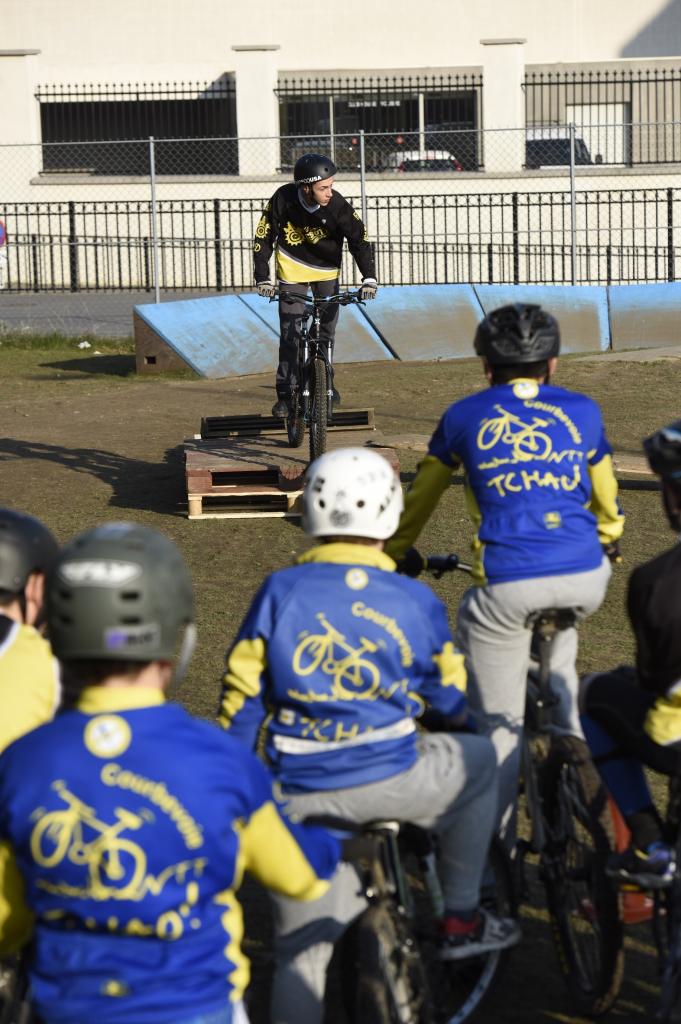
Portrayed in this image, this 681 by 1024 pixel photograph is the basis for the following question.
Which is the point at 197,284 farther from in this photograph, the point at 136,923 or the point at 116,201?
the point at 136,923

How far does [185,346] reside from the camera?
18.0 meters

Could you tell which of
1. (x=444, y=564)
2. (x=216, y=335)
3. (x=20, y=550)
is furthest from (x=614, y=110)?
(x=20, y=550)

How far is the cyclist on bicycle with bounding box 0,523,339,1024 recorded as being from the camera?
277 cm

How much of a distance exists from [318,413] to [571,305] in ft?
30.6

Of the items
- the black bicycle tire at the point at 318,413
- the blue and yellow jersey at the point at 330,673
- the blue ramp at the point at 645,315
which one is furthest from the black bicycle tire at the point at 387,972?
the blue ramp at the point at 645,315

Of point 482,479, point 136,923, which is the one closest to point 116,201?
point 482,479

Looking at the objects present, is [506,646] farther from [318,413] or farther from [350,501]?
[318,413]

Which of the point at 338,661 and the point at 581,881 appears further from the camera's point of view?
the point at 581,881

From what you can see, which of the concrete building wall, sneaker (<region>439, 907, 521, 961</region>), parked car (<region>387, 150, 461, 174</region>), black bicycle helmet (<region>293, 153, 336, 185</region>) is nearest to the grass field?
sneaker (<region>439, 907, 521, 961</region>)

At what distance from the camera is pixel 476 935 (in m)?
4.13

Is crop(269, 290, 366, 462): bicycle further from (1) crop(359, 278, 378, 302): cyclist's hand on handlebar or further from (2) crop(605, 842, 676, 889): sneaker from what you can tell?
(2) crop(605, 842, 676, 889): sneaker

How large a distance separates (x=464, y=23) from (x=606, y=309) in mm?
18820

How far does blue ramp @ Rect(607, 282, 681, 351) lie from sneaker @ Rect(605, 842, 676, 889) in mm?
15364

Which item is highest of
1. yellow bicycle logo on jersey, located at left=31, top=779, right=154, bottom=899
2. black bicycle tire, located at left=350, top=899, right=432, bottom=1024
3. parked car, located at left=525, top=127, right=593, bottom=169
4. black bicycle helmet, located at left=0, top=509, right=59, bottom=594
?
parked car, located at left=525, top=127, right=593, bottom=169
